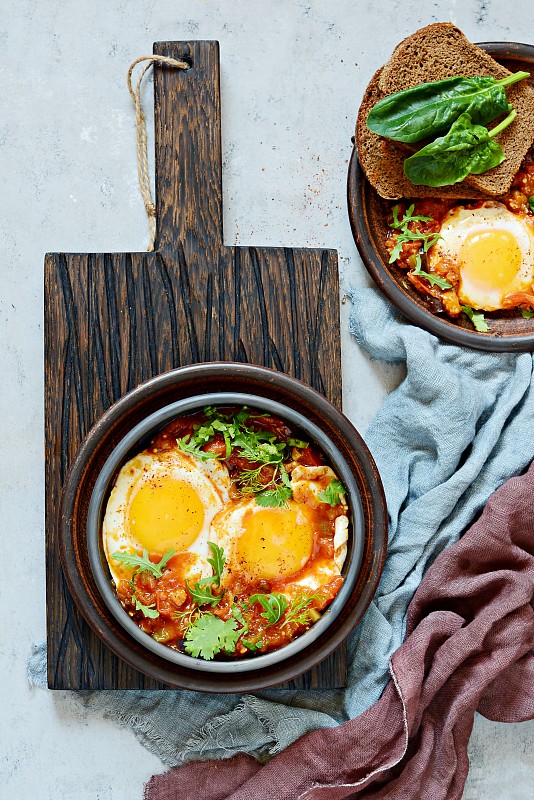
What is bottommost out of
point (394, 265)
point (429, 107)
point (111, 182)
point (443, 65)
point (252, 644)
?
point (252, 644)

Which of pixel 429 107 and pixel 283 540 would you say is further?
pixel 429 107

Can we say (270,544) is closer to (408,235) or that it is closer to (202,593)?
(202,593)

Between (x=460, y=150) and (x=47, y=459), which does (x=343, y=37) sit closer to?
(x=460, y=150)

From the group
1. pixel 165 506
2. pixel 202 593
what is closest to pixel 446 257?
pixel 165 506

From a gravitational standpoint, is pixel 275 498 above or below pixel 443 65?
below

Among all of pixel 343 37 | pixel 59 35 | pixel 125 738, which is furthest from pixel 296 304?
pixel 125 738

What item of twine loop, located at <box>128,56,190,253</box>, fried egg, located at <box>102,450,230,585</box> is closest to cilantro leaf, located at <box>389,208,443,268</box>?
twine loop, located at <box>128,56,190,253</box>

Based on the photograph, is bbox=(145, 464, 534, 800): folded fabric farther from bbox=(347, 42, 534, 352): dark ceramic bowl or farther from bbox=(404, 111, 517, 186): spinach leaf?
bbox=(404, 111, 517, 186): spinach leaf
